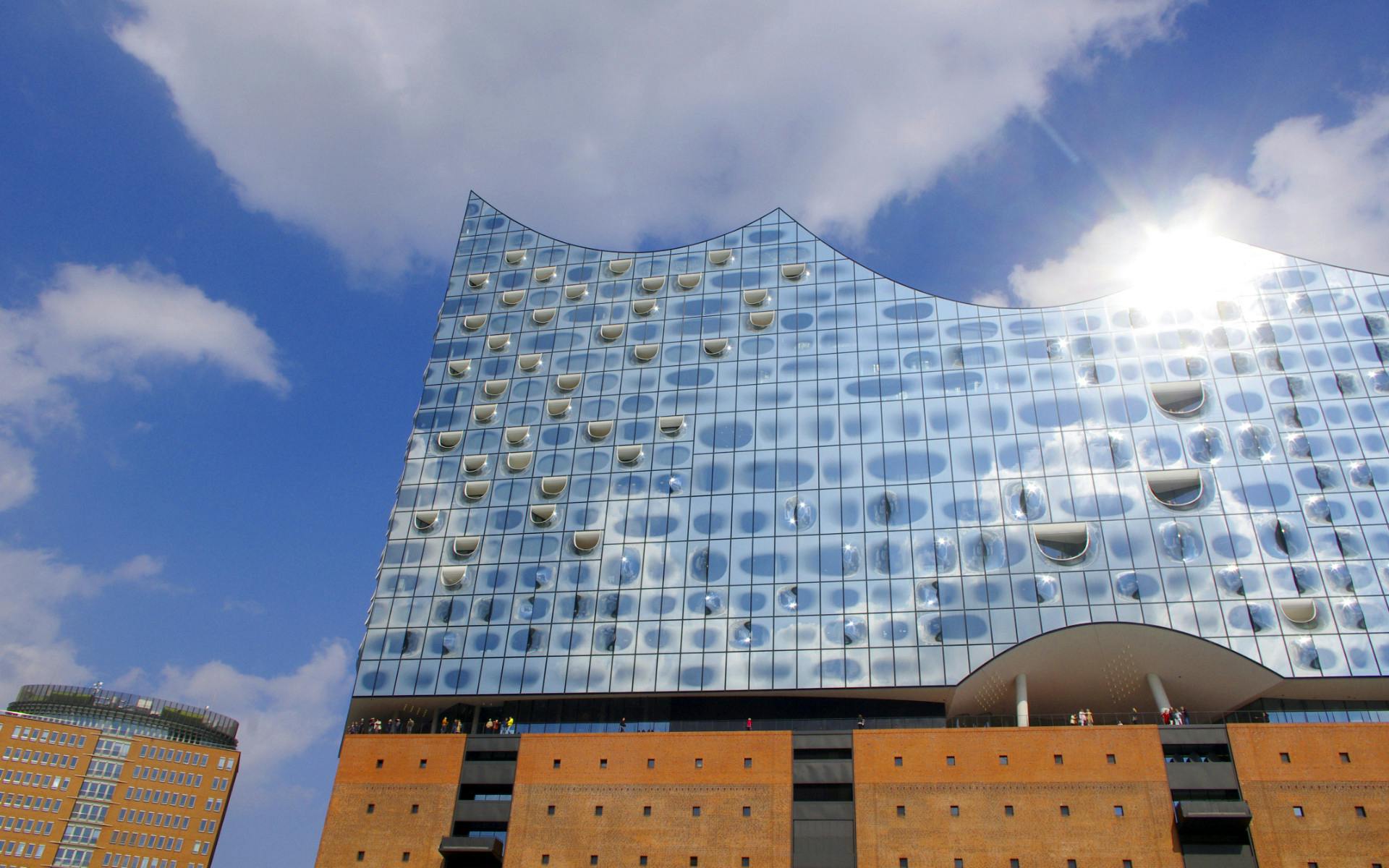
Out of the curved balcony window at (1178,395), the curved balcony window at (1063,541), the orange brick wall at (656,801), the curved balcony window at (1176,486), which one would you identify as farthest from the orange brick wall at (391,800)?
the curved balcony window at (1178,395)

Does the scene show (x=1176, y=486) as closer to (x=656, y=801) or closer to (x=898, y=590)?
(x=898, y=590)

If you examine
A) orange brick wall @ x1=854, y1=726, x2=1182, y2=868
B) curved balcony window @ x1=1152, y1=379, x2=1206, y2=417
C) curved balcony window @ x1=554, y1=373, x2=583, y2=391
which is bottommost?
orange brick wall @ x1=854, y1=726, x2=1182, y2=868

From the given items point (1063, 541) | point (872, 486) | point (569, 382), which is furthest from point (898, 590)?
point (569, 382)

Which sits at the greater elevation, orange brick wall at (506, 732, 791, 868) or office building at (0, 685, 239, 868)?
office building at (0, 685, 239, 868)

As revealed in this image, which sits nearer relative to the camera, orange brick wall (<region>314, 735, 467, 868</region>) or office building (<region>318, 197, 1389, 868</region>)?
office building (<region>318, 197, 1389, 868</region>)

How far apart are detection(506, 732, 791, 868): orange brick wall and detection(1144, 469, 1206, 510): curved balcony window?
57.6 feet

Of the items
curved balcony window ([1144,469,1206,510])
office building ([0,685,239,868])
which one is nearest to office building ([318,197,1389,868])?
curved balcony window ([1144,469,1206,510])

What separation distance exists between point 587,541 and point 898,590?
43.8 feet

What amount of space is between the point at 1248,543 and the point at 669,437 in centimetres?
2404

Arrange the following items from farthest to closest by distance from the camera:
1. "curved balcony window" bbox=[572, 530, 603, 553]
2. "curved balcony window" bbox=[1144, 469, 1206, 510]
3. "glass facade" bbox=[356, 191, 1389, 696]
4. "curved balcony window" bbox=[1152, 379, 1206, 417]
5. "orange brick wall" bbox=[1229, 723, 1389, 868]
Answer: "curved balcony window" bbox=[572, 530, 603, 553]
"curved balcony window" bbox=[1152, 379, 1206, 417]
"curved balcony window" bbox=[1144, 469, 1206, 510]
"glass facade" bbox=[356, 191, 1389, 696]
"orange brick wall" bbox=[1229, 723, 1389, 868]

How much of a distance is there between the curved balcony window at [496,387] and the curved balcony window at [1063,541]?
25.5m

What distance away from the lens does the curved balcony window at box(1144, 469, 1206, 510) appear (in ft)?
145

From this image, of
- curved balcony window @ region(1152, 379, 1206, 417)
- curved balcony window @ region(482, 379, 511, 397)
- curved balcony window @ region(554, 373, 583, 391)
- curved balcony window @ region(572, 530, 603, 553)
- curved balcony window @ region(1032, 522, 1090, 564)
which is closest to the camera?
curved balcony window @ region(1032, 522, 1090, 564)

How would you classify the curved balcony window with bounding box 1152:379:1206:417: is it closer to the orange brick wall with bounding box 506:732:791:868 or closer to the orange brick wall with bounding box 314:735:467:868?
the orange brick wall with bounding box 506:732:791:868
